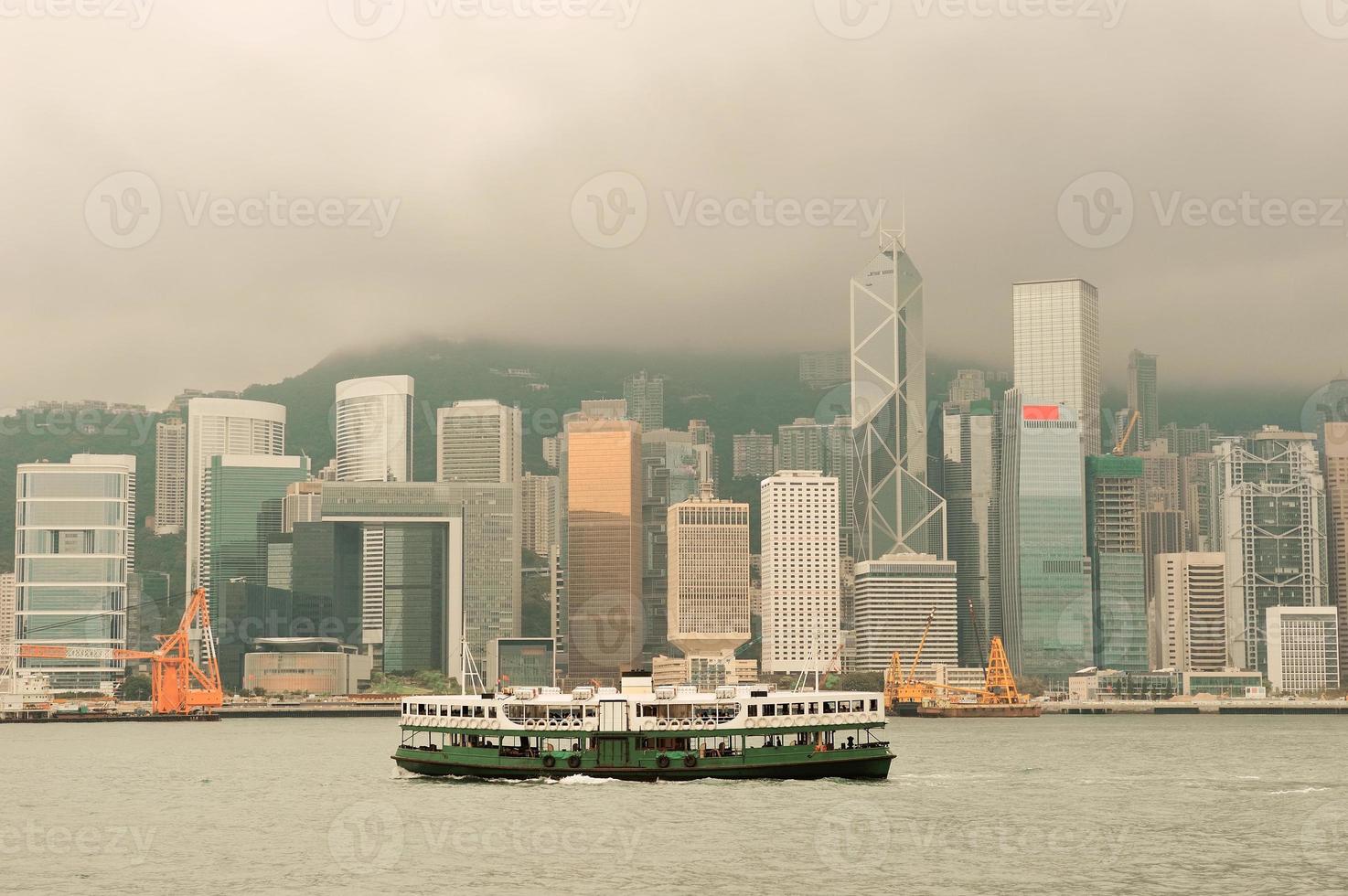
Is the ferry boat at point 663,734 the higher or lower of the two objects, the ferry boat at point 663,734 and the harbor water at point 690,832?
the higher

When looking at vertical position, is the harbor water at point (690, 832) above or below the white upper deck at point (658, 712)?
below

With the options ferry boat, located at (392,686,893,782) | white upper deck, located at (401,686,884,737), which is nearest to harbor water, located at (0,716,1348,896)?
ferry boat, located at (392,686,893,782)

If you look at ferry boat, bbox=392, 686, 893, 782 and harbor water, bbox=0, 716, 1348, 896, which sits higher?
ferry boat, bbox=392, 686, 893, 782

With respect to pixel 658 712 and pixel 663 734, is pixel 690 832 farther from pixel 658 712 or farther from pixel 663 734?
pixel 658 712

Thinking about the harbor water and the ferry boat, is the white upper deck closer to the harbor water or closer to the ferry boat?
the ferry boat

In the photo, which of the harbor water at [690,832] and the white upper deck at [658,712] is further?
the white upper deck at [658,712]

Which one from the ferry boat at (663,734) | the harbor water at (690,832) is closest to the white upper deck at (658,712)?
the ferry boat at (663,734)

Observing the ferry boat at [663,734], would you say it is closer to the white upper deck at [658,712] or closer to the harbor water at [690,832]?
the white upper deck at [658,712]

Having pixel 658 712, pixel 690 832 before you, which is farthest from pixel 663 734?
pixel 690 832
